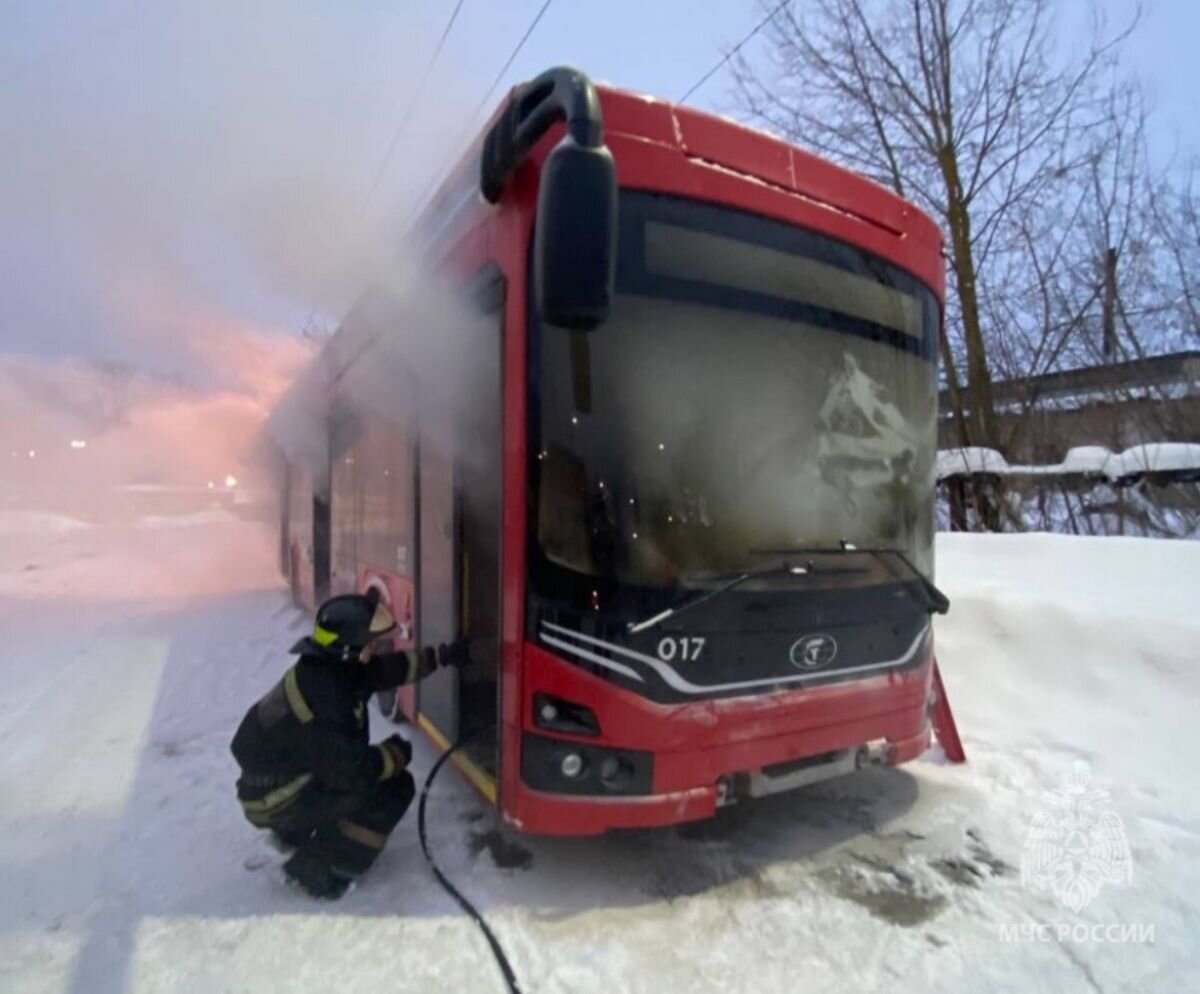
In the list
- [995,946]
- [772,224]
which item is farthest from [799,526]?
[995,946]

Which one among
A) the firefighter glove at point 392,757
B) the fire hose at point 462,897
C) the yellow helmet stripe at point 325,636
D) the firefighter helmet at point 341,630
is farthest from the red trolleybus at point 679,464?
the yellow helmet stripe at point 325,636

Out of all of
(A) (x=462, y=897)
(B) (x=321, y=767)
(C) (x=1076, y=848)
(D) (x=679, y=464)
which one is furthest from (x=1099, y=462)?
(B) (x=321, y=767)

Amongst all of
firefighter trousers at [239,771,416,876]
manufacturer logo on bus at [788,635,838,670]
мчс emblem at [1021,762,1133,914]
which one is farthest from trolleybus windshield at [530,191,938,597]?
мчс emblem at [1021,762,1133,914]

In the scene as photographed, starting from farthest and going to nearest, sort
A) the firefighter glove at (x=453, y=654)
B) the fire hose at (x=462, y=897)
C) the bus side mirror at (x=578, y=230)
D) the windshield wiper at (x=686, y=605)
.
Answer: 1. the firefighter glove at (x=453, y=654)
2. the windshield wiper at (x=686, y=605)
3. the fire hose at (x=462, y=897)
4. the bus side mirror at (x=578, y=230)

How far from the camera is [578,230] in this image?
2525 millimetres

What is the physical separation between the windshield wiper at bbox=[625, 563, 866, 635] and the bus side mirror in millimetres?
1173

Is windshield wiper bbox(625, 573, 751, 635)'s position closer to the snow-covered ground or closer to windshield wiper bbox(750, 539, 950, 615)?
windshield wiper bbox(750, 539, 950, 615)

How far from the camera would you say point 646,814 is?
3033mm

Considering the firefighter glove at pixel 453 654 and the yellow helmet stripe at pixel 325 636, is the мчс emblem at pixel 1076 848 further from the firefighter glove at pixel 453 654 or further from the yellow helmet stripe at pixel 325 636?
the yellow helmet stripe at pixel 325 636

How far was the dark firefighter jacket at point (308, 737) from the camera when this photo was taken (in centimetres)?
328

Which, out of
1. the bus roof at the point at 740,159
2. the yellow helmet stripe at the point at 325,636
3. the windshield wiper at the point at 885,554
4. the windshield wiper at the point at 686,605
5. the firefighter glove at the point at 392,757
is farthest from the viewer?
the firefighter glove at the point at 392,757

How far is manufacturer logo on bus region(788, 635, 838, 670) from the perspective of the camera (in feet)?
10.8

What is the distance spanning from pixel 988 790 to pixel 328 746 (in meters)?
3.49

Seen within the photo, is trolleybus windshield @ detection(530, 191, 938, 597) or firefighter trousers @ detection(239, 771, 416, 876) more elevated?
trolleybus windshield @ detection(530, 191, 938, 597)
